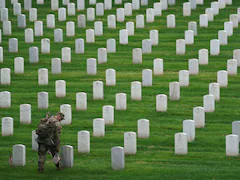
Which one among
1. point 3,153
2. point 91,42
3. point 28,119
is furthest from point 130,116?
point 91,42

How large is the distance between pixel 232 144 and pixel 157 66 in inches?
288

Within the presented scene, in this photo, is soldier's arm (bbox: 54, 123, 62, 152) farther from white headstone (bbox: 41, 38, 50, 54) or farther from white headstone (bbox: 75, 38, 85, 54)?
white headstone (bbox: 41, 38, 50, 54)

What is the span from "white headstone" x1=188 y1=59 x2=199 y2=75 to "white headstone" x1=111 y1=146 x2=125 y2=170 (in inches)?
313

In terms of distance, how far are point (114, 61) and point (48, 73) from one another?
210cm

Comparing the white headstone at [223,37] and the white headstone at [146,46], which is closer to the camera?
the white headstone at [146,46]

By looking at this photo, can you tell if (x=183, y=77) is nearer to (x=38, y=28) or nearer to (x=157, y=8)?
(x=38, y=28)

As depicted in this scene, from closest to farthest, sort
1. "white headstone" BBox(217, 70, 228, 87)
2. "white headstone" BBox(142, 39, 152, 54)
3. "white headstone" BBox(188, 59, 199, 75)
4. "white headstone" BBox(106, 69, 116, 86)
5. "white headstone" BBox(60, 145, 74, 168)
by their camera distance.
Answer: "white headstone" BBox(60, 145, 74, 168) → "white headstone" BBox(217, 70, 228, 87) → "white headstone" BBox(106, 69, 116, 86) → "white headstone" BBox(188, 59, 199, 75) → "white headstone" BBox(142, 39, 152, 54)

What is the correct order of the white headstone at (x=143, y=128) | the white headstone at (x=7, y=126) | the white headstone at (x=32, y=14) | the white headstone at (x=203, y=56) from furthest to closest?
1. the white headstone at (x=32, y=14)
2. the white headstone at (x=203, y=56)
3. the white headstone at (x=7, y=126)
4. the white headstone at (x=143, y=128)

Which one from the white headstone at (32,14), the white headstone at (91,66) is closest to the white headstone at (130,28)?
the white headstone at (32,14)

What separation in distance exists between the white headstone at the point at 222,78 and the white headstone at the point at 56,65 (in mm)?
4712

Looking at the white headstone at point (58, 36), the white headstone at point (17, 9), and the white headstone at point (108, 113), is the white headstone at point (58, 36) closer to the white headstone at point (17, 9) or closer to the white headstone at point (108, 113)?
the white headstone at point (17, 9)

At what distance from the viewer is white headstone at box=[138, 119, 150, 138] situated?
2184 centimetres

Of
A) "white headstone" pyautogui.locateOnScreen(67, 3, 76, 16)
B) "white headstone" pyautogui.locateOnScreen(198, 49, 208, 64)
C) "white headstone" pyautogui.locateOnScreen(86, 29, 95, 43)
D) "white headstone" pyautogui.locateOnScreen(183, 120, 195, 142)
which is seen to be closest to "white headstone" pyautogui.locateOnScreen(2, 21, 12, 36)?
"white headstone" pyautogui.locateOnScreen(67, 3, 76, 16)

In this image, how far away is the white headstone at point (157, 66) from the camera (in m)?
27.3
